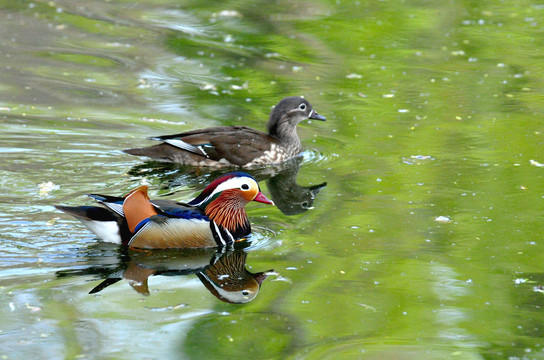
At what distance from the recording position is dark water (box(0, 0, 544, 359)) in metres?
6.16

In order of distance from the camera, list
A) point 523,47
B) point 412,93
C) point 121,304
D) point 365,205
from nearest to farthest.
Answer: point 121,304 < point 365,205 < point 412,93 < point 523,47

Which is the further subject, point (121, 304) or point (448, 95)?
point (448, 95)

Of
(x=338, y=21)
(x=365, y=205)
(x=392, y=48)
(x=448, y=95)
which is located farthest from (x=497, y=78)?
(x=365, y=205)

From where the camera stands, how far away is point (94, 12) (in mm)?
17109

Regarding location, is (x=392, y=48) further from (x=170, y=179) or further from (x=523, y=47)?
(x=170, y=179)

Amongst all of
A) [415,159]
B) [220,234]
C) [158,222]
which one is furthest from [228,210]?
[415,159]

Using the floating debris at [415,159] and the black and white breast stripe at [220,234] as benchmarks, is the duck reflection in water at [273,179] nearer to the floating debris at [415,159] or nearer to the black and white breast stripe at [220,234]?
the black and white breast stripe at [220,234]

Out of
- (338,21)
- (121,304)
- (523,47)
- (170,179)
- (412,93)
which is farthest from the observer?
(338,21)

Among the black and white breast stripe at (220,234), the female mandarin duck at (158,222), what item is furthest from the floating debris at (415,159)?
the black and white breast stripe at (220,234)

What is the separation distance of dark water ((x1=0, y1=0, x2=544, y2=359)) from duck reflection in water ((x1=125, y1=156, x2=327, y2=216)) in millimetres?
41

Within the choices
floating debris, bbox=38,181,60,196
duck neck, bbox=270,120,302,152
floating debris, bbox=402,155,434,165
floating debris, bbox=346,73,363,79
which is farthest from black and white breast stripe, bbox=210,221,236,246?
floating debris, bbox=346,73,363,79

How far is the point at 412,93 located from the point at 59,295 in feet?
24.2

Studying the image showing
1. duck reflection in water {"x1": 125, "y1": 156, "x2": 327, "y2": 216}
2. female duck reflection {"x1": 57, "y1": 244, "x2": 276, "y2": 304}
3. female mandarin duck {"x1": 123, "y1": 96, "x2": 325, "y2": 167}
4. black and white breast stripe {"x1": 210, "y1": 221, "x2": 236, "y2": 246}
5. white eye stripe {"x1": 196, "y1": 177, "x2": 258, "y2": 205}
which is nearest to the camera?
female duck reflection {"x1": 57, "y1": 244, "x2": 276, "y2": 304}

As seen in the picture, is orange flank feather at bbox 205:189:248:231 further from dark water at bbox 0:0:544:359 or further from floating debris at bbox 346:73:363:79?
floating debris at bbox 346:73:363:79
